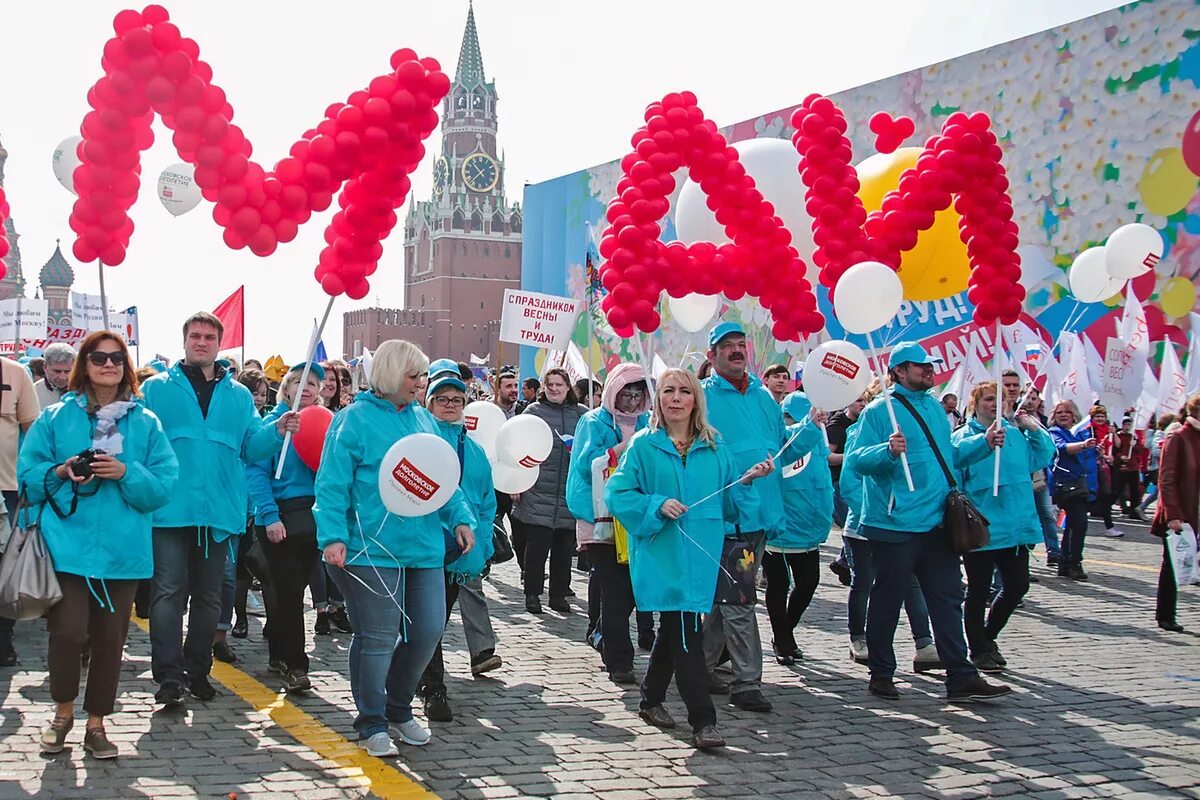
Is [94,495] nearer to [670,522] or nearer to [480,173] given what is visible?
[670,522]

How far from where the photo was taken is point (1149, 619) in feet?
31.2

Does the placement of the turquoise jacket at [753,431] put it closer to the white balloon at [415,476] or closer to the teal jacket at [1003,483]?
the teal jacket at [1003,483]

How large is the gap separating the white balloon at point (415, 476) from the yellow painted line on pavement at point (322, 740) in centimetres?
102

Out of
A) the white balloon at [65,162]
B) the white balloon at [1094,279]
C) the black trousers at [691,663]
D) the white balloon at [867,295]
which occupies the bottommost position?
→ the black trousers at [691,663]

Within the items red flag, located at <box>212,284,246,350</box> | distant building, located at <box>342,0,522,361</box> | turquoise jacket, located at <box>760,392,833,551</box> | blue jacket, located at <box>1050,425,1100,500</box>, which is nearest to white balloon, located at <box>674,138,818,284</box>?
turquoise jacket, located at <box>760,392,833,551</box>

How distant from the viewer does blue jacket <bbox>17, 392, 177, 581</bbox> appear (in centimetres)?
511

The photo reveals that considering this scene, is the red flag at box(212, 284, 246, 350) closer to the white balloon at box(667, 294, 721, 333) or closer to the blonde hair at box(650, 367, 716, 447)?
the white balloon at box(667, 294, 721, 333)

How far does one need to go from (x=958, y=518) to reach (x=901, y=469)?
0.38 meters

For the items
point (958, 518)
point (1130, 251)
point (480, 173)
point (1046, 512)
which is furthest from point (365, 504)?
point (480, 173)

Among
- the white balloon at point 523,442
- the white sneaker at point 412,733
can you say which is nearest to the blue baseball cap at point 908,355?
the white balloon at point 523,442

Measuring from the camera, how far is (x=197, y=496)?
6.04 m

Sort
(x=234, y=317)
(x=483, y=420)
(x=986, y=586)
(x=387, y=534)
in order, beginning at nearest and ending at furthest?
(x=387, y=534) → (x=986, y=586) → (x=483, y=420) → (x=234, y=317)

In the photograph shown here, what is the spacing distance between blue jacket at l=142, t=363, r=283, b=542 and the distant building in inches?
4222

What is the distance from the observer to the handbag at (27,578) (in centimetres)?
496
